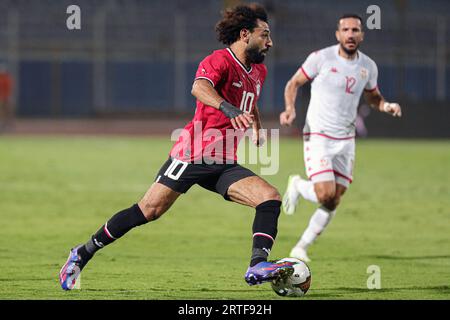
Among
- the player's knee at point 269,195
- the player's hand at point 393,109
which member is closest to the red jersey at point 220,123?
the player's knee at point 269,195

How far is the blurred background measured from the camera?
40562 millimetres

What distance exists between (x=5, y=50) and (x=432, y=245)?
30672 millimetres

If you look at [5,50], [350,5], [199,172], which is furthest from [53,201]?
[350,5]

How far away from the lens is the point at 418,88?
4169 centimetres

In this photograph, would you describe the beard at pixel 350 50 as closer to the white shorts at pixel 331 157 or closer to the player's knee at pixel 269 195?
the white shorts at pixel 331 157

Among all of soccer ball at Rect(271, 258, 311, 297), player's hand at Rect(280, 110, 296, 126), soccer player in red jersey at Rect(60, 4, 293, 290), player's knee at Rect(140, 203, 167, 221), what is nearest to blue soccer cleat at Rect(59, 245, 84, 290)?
soccer player in red jersey at Rect(60, 4, 293, 290)

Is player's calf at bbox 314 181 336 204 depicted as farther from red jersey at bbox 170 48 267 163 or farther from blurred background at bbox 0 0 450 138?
blurred background at bbox 0 0 450 138

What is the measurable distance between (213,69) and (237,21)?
1.80 ft

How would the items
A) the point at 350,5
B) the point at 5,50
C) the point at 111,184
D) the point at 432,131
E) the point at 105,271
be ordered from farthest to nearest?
1. the point at 350,5
2. the point at 5,50
3. the point at 432,131
4. the point at 111,184
5. the point at 105,271

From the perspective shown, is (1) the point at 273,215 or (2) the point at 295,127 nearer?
(1) the point at 273,215

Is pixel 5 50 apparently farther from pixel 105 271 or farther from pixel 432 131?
pixel 105 271

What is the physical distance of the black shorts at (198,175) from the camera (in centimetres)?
820

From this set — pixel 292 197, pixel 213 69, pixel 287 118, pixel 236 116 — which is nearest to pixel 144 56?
pixel 292 197

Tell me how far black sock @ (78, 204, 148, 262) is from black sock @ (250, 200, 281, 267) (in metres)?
0.92
